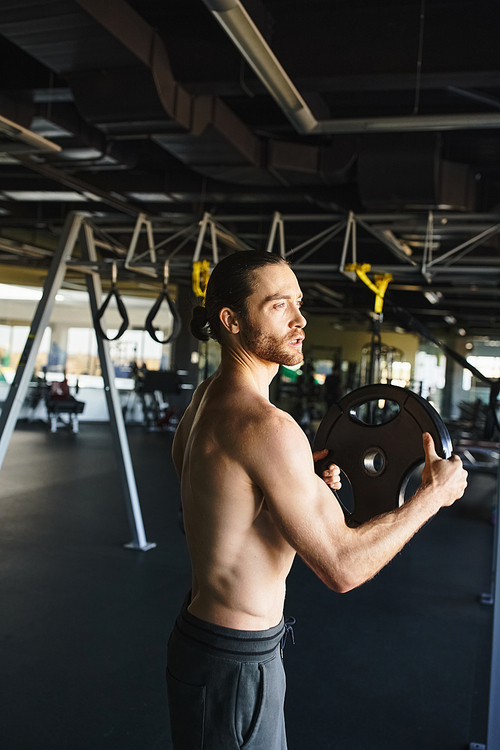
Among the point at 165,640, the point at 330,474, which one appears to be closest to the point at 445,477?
the point at 330,474

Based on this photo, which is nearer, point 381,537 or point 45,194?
point 381,537

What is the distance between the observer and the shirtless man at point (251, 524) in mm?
1098

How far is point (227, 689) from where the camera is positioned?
3.91ft

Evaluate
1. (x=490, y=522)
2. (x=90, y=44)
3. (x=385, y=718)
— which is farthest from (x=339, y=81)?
(x=490, y=522)

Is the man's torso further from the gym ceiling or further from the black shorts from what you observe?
the gym ceiling

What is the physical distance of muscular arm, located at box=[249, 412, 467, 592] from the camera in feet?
3.56

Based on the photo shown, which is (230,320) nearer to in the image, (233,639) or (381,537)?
(381,537)

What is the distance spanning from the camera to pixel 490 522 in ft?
20.3

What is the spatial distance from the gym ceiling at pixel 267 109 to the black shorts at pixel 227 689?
1.96 metres

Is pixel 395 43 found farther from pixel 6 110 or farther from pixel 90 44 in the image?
pixel 6 110

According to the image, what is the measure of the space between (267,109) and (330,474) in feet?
12.8

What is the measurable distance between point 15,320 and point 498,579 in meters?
10.9

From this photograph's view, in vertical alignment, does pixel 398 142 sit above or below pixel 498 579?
above

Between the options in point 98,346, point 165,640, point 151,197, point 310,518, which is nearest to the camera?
point 310,518
